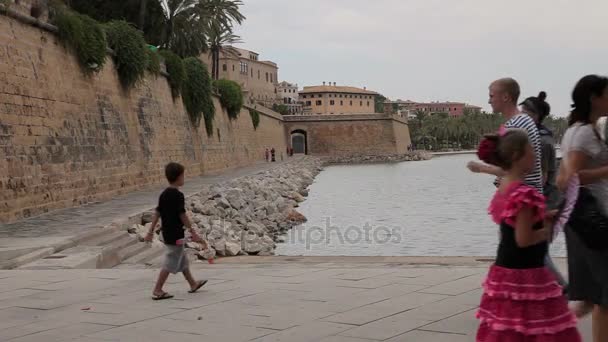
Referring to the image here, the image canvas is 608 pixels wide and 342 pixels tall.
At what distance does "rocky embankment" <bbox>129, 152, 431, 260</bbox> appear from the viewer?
12.3 metres

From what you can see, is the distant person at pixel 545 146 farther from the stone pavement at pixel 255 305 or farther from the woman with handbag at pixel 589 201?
the stone pavement at pixel 255 305

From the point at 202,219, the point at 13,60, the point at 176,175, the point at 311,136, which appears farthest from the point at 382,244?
the point at 311,136

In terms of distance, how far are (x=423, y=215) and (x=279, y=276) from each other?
50.6 ft

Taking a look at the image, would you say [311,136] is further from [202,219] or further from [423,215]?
[202,219]

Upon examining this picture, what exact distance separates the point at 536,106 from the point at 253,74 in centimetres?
9293

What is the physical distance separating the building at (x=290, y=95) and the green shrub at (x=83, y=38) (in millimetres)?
93914

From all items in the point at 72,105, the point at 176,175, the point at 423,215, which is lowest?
the point at 423,215

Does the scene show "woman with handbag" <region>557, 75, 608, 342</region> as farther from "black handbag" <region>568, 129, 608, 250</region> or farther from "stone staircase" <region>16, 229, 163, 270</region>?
"stone staircase" <region>16, 229, 163, 270</region>

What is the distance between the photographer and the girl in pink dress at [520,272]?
9.42 ft

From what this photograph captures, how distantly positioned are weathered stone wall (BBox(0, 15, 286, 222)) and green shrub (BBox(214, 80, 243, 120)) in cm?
1097

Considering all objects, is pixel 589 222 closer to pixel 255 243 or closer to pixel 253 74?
pixel 255 243

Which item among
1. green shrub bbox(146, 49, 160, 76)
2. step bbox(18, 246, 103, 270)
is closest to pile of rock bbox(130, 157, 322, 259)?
step bbox(18, 246, 103, 270)

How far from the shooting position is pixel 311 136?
70.3 meters

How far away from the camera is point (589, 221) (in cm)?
332
